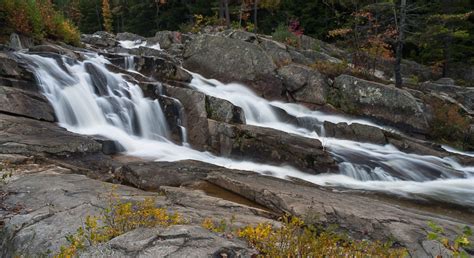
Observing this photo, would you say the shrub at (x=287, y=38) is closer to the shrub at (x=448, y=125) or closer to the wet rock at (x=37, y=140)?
the shrub at (x=448, y=125)

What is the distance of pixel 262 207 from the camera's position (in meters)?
6.69

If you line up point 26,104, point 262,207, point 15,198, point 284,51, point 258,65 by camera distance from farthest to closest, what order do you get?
point 284,51
point 258,65
point 26,104
point 262,207
point 15,198

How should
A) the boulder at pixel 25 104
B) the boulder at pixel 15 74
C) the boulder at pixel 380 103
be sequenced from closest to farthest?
1. the boulder at pixel 25 104
2. the boulder at pixel 15 74
3. the boulder at pixel 380 103

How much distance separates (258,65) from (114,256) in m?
15.0

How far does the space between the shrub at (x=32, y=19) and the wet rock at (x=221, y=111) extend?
8.00 meters

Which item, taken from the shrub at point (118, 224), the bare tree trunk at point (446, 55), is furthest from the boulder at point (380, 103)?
the shrub at point (118, 224)

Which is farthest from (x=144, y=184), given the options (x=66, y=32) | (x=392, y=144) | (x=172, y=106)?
(x=66, y=32)

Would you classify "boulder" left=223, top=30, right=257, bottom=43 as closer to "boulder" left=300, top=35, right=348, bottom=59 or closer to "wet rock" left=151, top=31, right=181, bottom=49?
"boulder" left=300, top=35, right=348, bottom=59

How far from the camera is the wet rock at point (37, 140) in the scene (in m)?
7.50

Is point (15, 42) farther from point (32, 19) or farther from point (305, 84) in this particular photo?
point (305, 84)

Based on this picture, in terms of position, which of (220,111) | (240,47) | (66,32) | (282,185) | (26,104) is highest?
(66,32)

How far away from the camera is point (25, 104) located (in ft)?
31.9

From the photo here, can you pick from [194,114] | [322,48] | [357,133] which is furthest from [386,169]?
[322,48]

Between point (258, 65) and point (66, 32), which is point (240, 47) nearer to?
point (258, 65)
